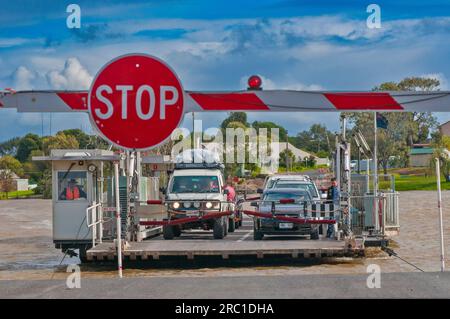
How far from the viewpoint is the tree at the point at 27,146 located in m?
138

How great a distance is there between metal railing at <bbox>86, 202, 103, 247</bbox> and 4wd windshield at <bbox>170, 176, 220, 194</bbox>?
4.13m

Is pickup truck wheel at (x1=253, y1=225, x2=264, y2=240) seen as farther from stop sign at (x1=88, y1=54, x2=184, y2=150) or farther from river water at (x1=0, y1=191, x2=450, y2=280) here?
stop sign at (x1=88, y1=54, x2=184, y2=150)

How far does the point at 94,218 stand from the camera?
66.3ft

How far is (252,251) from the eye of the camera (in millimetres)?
18000

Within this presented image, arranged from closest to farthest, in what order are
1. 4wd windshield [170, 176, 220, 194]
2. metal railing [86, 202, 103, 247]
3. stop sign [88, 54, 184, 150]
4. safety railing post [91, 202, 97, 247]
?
stop sign [88, 54, 184, 150], safety railing post [91, 202, 97, 247], metal railing [86, 202, 103, 247], 4wd windshield [170, 176, 220, 194]

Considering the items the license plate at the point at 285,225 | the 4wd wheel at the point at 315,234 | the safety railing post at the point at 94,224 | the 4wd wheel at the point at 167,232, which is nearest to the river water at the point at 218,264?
the safety railing post at the point at 94,224

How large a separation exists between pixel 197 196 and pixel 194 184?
0.73m

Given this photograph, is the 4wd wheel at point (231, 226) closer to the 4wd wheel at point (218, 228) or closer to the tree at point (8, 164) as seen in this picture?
the 4wd wheel at point (218, 228)

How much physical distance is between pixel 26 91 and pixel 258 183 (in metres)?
72.1

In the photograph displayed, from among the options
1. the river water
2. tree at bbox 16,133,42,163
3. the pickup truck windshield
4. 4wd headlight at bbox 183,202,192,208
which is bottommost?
the river water

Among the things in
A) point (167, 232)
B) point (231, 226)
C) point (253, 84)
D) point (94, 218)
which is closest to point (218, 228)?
point (167, 232)

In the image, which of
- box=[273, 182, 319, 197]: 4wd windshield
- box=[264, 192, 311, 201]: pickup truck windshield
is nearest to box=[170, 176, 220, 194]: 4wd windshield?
box=[264, 192, 311, 201]: pickup truck windshield

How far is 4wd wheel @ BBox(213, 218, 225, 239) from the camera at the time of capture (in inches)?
884

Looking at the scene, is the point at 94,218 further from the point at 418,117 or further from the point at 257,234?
the point at 418,117
